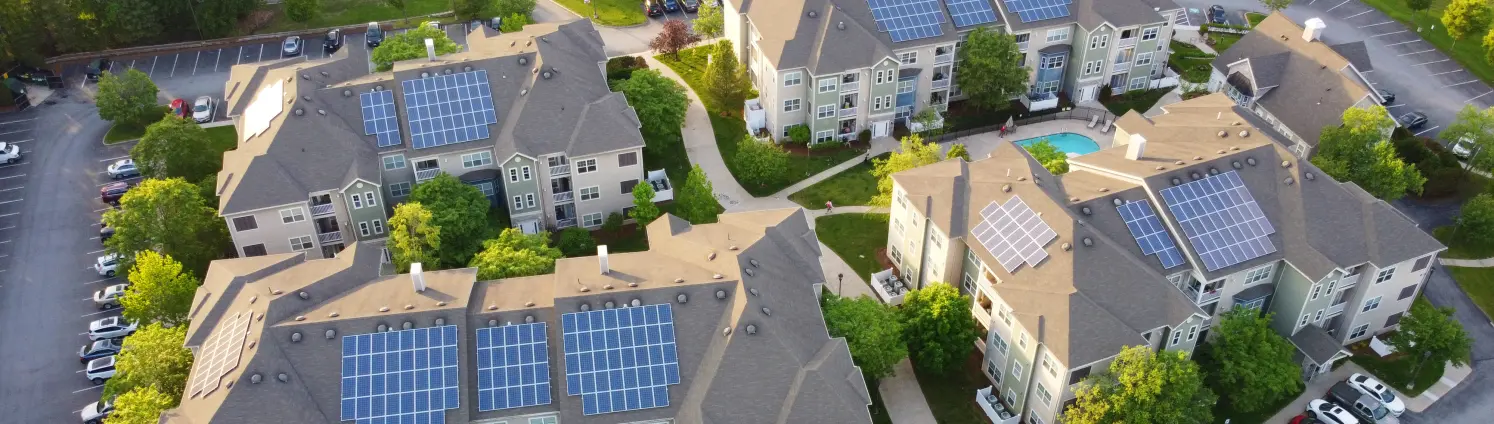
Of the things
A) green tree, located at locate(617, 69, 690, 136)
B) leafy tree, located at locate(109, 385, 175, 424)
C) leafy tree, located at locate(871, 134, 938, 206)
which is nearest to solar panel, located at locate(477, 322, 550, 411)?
leafy tree, located at locate(109, 385, 175, 424)

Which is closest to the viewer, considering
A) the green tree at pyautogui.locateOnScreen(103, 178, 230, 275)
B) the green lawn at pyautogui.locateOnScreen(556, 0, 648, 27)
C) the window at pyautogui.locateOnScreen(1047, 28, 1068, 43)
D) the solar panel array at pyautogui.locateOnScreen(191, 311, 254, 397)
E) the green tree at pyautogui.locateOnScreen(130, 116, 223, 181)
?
the solar panel array at pyautogui.locateOnScreen(191, 311, 254, 397)

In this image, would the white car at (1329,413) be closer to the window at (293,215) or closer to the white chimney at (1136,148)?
the white chimney at (1136,148)

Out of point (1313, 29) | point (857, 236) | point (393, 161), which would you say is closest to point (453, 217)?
point (393, 161)

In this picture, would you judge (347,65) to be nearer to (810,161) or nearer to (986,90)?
(810,161)

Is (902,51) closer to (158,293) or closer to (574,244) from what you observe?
(574,244)

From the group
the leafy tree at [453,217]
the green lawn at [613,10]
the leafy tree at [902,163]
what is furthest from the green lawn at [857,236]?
the green lawn at [613,10]

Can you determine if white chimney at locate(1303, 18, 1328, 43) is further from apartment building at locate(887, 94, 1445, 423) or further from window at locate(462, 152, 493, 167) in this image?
window at locate(462, 152, 493, 167)

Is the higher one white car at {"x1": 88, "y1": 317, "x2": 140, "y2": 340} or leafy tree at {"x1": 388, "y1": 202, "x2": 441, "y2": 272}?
leafy tree at {"x1": 388, "y1": 202, "x2": 441, "y2": 272}
